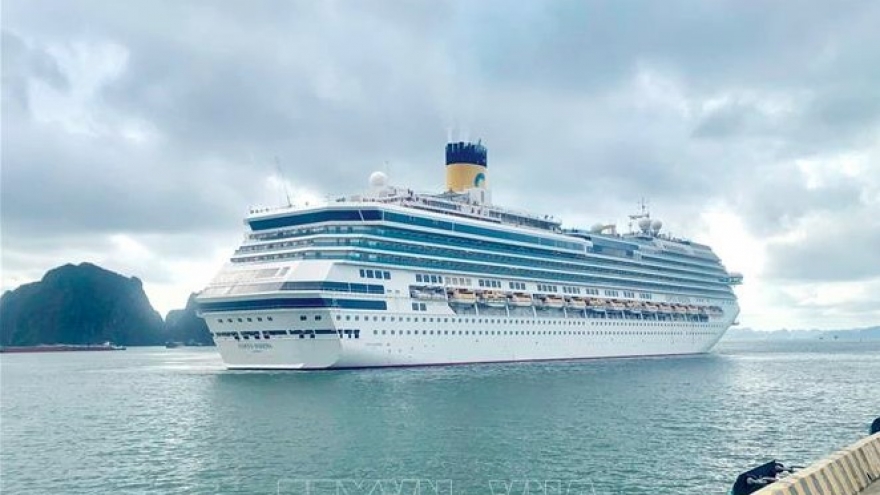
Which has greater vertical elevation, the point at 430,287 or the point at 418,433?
the point at 430,287

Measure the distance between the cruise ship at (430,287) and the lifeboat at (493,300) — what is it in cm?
16

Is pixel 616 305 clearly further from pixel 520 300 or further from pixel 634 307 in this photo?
pixel 520 300

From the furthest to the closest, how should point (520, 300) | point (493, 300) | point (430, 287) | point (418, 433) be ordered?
point (520, 300), point (493, 300), point (430, 287), point (418, 433)

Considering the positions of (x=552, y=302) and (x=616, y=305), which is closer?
(x=552, y=302)

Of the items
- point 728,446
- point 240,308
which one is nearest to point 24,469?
point 728,446

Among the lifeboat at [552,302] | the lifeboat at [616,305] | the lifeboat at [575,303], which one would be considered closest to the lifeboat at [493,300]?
the lifeboat at [552,302]

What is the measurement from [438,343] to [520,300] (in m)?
14.0

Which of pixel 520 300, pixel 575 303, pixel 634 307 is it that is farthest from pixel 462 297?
pixel 634 307

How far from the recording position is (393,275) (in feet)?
217

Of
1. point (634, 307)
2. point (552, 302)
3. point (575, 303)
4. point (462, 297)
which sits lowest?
point (462, 297)

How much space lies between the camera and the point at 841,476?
53.4 feet

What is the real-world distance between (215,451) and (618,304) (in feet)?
231

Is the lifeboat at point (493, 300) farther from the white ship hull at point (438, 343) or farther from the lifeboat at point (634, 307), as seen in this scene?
the lifeboat at point (634, 307)

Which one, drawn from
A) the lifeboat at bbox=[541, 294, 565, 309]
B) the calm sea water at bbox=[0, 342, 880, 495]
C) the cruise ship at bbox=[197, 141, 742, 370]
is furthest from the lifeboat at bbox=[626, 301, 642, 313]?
the calm sea water at bbox=[0, 342, 880, 495]
